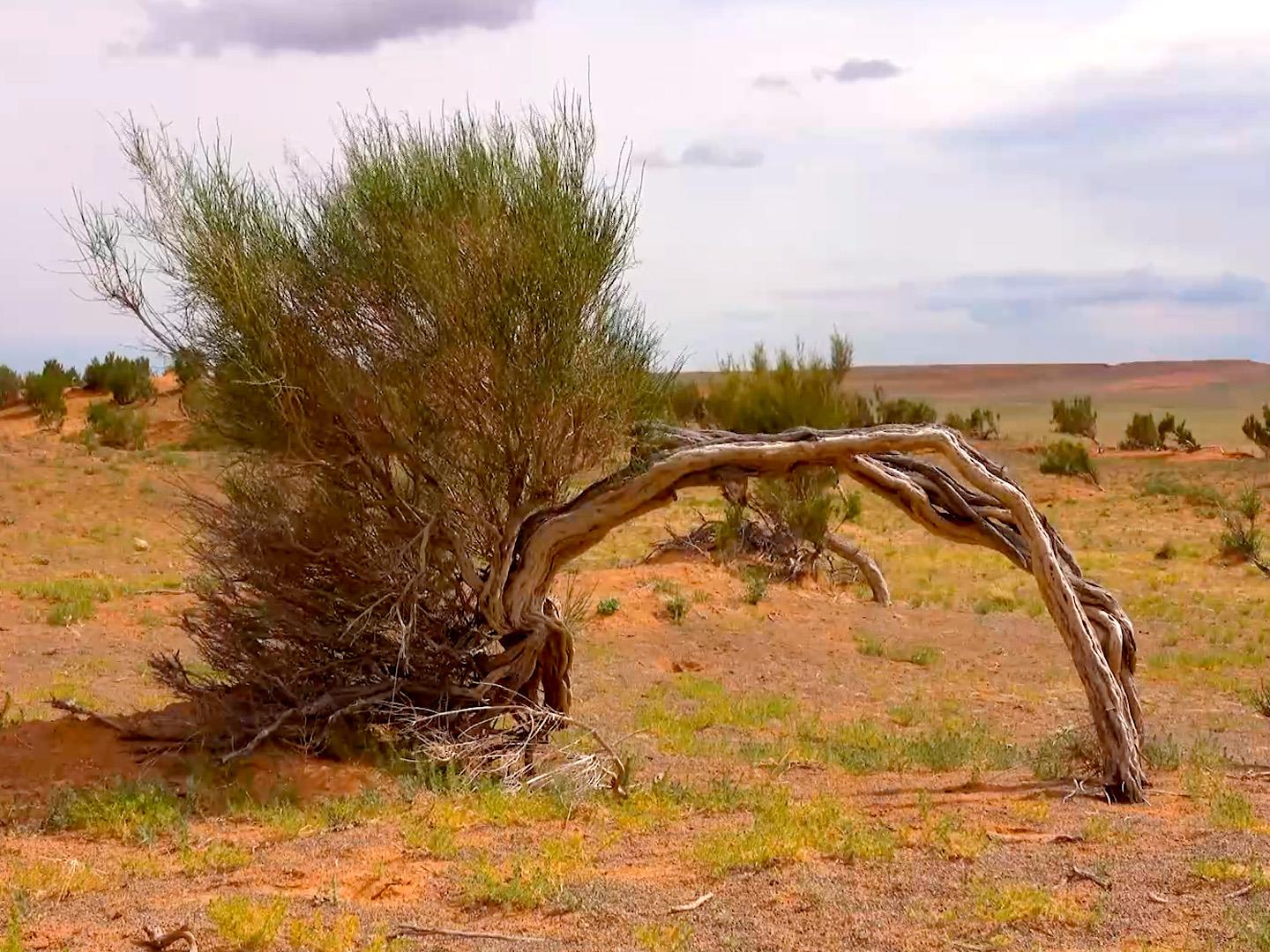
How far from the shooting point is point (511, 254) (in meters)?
7.91

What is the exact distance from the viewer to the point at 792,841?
677cm

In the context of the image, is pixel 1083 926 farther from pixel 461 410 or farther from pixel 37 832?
pixel 37 832

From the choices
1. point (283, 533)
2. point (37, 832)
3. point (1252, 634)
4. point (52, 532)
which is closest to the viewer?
point (37, 832)

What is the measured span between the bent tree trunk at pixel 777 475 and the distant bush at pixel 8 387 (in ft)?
→ 127

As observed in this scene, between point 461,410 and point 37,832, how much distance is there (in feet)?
10.8

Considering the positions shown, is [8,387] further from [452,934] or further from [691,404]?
[452,934]

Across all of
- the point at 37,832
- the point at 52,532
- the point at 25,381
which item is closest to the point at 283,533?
the point at 37,832

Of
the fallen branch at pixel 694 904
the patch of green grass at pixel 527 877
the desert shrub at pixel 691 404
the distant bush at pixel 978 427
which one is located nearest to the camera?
the fallen branch at pixel 694 904

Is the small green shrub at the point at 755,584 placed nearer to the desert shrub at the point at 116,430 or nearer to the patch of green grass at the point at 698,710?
the patch of green grass at the point at 698,710

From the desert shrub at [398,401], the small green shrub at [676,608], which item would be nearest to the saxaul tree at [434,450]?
the desert shrub at [398,401]

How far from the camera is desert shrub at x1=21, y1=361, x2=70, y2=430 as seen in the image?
3972 centimetres

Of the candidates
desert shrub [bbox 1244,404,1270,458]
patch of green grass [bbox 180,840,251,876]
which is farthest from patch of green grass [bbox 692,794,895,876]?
desert shrub [bbox 1244,404,1270,458]

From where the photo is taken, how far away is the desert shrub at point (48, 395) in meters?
39.7

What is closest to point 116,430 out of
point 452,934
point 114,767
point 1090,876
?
point 114,767
